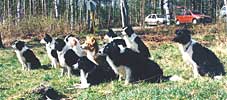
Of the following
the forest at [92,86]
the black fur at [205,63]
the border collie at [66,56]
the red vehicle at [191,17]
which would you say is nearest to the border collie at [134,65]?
the forest at [92,86]

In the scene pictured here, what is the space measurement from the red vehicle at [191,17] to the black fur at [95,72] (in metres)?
35.9

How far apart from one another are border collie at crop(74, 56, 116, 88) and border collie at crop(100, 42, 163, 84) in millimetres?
617

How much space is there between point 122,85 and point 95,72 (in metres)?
1.18

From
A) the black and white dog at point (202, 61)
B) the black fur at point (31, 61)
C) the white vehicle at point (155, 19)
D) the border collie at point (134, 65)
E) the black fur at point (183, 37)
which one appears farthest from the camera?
the white vehicle at point (155, 19)

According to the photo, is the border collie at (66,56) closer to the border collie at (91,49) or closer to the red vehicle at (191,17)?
the border collie at (91,49)

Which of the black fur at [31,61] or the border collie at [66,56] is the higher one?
the border collie at [66,56]

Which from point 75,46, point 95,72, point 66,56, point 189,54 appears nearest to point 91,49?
point 66,56

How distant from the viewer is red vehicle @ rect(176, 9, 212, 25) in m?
47.8

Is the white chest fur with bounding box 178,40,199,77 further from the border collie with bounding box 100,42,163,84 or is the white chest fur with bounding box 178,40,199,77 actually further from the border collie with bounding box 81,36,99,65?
the border collie with bounding box 81,36,99,65

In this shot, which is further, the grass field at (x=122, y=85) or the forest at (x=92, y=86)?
the forest at (x=92, y=86)

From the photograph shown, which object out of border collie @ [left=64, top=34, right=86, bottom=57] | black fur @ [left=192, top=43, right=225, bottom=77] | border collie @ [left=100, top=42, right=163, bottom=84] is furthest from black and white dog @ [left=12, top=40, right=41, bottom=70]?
black fur @ [left=192, top=43, right=225, bottom=77]

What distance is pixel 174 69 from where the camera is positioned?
14.1 m

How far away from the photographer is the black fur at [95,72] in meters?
12.1

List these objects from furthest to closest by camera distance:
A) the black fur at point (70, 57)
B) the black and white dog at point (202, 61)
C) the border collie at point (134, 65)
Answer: the black fur at point (70, 57), the black and white dog at point (202, 61), the border collie at point (134, 65)
